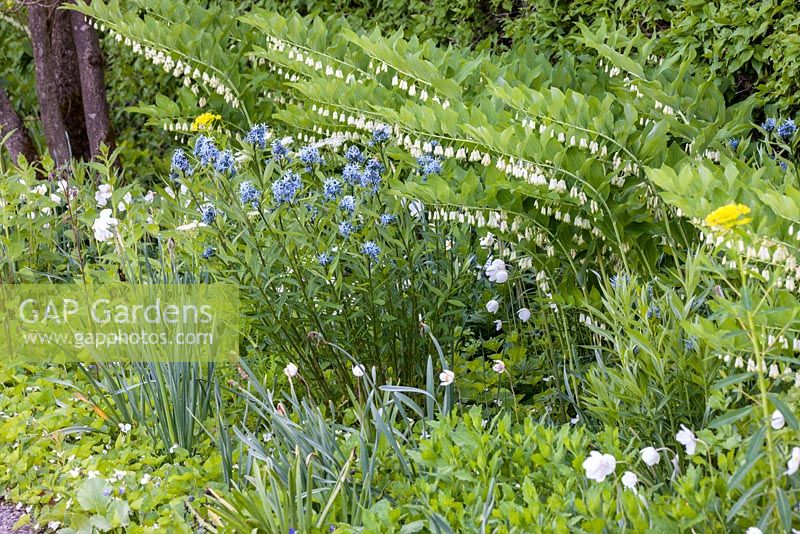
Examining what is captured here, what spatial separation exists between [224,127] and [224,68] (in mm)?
464

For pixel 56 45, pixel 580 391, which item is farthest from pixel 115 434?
pixel 56 45

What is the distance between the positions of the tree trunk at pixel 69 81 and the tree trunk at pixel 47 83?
5cm

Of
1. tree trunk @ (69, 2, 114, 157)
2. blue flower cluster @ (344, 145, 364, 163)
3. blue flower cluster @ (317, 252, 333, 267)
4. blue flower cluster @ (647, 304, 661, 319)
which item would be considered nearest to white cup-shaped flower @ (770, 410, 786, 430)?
blue flower cluster @ (647, 304, 661, 319)

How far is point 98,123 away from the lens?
6695 millimetres

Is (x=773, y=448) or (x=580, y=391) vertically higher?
Result: (x=773, y=448)

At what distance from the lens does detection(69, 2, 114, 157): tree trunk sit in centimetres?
659

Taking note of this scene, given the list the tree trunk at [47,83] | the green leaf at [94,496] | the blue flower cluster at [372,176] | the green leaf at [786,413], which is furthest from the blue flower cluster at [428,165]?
the tree trunk at [47,83]

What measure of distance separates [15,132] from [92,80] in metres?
0.79

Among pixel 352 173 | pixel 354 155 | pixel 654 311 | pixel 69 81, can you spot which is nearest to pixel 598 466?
pixel 654 311

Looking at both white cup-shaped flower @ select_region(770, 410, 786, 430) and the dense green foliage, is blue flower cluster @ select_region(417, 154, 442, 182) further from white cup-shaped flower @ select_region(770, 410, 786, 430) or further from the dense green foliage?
white cup-shaped flower @ select_region(770, 410, 786, 430)

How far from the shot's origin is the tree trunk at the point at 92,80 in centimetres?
659

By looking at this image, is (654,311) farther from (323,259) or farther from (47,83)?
(47,83)

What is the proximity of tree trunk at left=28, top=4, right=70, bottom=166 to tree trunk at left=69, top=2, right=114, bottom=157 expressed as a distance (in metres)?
0.22

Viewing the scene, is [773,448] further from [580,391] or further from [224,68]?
[224,68]
